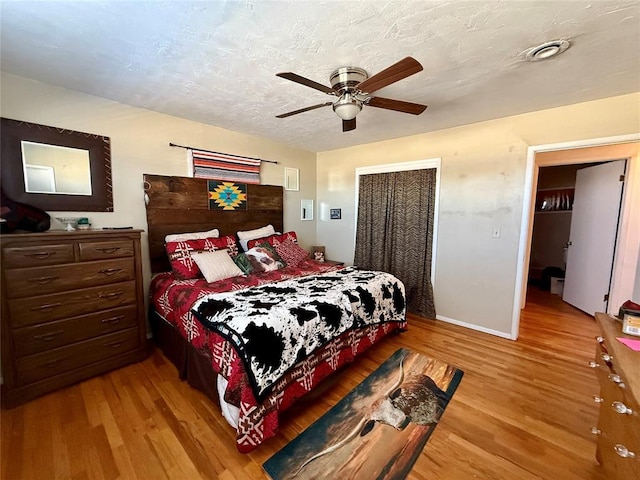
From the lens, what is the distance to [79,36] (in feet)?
4.87

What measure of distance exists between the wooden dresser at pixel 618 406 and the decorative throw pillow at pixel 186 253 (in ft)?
9.31

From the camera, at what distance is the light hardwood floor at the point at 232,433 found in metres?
1.36

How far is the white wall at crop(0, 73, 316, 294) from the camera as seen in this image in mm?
2018

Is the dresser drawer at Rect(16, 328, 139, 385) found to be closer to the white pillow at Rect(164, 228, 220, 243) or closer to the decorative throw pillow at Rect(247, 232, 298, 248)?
the white pillow at Rect(164, 228, 220, 243)

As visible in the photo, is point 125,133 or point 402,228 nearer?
point 125,133

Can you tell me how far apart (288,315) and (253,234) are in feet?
6.24

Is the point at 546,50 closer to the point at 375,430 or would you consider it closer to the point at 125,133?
the point at 375,430

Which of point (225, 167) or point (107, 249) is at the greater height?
point (225, 167)

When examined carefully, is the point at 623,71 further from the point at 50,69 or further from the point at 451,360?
the point at 50,69

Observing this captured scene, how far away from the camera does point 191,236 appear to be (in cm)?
284

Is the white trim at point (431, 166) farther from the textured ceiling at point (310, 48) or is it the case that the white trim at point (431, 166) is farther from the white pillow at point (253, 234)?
the white pillow at point (253, 234)

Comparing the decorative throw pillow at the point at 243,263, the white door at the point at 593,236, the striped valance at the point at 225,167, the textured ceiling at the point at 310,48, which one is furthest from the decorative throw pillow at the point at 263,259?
the white door at the point at 593,236

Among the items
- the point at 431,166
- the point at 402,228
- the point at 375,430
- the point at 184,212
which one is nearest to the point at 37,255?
the point at 184,212

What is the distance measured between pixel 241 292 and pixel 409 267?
238 cm
